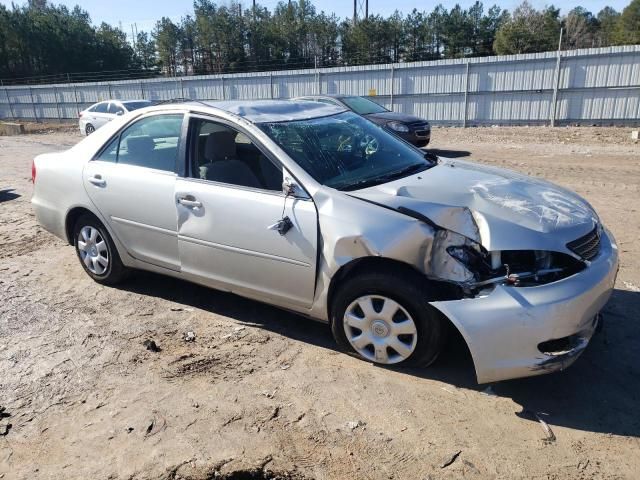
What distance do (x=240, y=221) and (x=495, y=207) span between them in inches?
67.0

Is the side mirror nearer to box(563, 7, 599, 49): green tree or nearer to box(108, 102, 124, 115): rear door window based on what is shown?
box(108, 102, 124, 115): rear door window

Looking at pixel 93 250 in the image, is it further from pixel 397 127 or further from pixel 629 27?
pixel 629 27

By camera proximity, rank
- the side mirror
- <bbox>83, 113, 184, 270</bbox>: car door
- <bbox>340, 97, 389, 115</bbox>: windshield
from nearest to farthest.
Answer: the side mirror < <bbox>83, 113, 184, 270</bbox>: car door < <bbox>340, 97, 389, 115</bbox>: windshield

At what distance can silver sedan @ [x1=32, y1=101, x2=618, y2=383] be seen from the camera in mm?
2994

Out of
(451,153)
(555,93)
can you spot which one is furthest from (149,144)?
(555,93)

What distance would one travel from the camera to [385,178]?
150 inches

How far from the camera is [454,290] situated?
3.13 m

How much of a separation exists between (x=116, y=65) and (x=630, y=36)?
49.2 metres

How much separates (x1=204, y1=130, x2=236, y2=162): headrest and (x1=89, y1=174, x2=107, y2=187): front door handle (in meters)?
1.10

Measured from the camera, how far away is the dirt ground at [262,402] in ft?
8.82

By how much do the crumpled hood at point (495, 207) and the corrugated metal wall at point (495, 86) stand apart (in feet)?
54.8

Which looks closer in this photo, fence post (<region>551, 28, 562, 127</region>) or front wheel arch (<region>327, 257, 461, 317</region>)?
front wheel arch (<region>327, 257, 461, 317</region>)

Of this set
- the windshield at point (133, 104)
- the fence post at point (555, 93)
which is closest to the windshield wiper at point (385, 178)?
the windshield at point (133, 104)

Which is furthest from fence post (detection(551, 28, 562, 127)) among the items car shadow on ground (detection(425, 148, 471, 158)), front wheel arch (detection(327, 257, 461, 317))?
front wheel arch (detection(327, 257, 461, 317))
